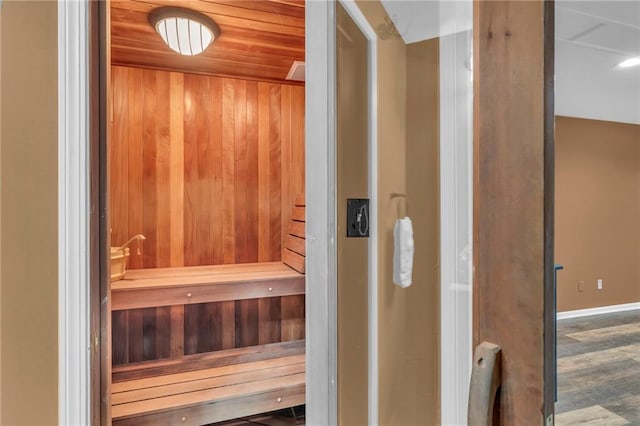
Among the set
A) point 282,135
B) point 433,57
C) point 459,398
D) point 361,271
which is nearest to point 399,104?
point 433,57

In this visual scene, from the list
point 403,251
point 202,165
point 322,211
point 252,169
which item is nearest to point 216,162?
point 202,165

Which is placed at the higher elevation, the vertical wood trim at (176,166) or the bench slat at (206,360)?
the vertical wood trim at (176,166)

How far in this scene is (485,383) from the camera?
468 mm

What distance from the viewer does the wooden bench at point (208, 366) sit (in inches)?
65.3

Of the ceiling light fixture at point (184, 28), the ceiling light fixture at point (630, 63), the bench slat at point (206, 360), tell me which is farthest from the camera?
the bench slat at point (206, 360)

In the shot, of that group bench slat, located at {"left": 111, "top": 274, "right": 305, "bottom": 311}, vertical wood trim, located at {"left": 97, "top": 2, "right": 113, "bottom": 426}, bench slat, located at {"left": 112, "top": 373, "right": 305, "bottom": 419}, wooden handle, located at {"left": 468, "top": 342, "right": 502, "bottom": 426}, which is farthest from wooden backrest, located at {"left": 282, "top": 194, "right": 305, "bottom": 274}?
wooden handle, located at {"left": 468, "top": 342, "right": 502, "bottom": 426}

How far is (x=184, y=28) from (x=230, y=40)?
29 cm

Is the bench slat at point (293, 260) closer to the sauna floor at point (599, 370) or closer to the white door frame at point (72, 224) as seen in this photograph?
the white door frame at point (72, 224)

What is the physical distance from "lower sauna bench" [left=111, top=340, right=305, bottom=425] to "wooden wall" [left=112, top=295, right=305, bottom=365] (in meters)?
0.10

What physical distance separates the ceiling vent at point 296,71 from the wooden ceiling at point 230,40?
0.11ft

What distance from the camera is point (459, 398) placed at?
0.92 m

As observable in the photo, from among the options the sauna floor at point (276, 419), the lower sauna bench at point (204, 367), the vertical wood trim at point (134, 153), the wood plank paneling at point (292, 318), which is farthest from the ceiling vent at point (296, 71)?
the sauna floor at point (276, 419)

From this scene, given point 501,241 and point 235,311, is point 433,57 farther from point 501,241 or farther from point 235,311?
point 235,311

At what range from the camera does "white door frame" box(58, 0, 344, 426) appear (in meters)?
1.03
